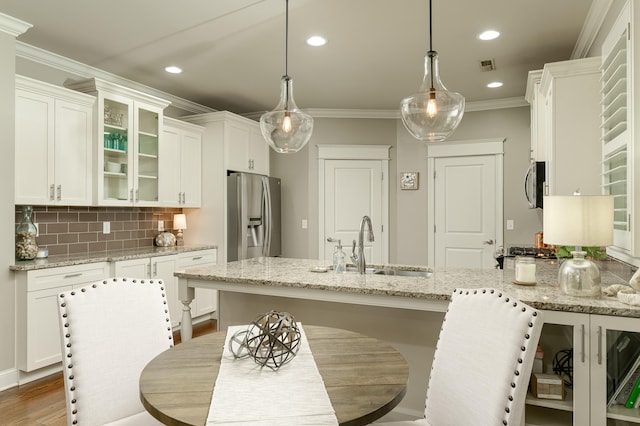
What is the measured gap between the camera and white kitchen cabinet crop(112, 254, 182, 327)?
382cm

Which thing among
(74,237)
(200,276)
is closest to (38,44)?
(74,237)

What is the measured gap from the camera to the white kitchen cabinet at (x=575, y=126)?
2.78m

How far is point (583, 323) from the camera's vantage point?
1.80m

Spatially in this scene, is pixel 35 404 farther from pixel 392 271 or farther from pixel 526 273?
pixel 526 273

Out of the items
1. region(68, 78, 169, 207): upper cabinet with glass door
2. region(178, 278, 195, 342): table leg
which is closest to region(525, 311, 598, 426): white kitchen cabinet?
region(178, 278, 195, 342): table leg

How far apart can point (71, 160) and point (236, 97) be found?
209cm

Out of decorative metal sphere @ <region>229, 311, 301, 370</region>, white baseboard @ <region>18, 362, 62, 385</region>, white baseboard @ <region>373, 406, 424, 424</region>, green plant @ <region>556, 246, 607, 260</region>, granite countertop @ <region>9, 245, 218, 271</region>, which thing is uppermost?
green plant @ <region>556, 246, 607, 260</region>

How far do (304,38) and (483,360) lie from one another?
2.82 m

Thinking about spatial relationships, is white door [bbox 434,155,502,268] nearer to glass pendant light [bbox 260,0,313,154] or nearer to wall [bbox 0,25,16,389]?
glass pendant light [bbox 260,0,313,154]

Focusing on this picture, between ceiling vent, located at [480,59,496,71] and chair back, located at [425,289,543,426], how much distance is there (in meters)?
2.97

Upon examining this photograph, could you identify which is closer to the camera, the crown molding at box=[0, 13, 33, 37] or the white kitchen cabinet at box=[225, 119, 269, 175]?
the crown molding at box=[0, 13, 33, 37]

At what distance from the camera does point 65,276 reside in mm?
3342

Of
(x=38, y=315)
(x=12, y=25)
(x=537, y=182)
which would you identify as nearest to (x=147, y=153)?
(x=12, y=25)

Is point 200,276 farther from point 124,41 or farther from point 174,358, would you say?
point 124,41
